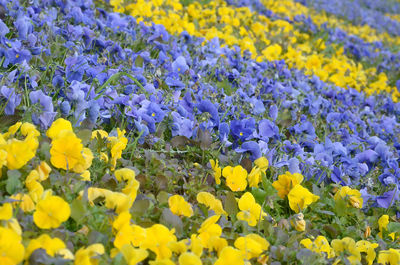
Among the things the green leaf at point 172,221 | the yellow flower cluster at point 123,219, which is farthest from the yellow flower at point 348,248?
the green leaf at point 172,221

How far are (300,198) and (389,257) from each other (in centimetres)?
50

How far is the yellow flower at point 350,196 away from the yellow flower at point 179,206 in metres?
0.97

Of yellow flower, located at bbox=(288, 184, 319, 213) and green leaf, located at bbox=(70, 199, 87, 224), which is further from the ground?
green leaf, located at bbox=(70, 199, 87, 224)

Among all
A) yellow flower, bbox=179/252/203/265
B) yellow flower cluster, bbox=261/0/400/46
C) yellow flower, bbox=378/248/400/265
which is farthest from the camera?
yellow flower cluster, bbox=261/0/400/46

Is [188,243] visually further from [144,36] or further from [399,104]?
[399,104]

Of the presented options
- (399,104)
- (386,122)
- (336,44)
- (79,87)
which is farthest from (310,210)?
(336,44)

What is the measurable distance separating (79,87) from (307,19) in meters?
5.30

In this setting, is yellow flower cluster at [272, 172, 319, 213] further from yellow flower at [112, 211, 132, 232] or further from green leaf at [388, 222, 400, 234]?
yellow flower at [112, 211, 132, 232]

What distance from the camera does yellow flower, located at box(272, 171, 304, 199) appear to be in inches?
100

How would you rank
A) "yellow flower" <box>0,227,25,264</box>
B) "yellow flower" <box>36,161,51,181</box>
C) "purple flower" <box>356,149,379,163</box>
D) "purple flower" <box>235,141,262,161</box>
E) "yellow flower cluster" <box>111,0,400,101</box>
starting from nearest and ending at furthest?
"yellow flower" <box>0,227,25,264</box> → "yellow flower" <box>36,161,51,181</box> → "purple flower" <box>235,141,262,161</box> → "purple flower" <box>356,149,379,163</box> → "yellow flower cluster" <box>111,0,400,101</box>

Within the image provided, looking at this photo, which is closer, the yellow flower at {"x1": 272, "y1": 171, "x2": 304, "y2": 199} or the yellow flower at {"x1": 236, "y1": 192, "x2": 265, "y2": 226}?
the yellow flower at {"x1": 236, "y1": 192, "x2": 265, "y2": 226}

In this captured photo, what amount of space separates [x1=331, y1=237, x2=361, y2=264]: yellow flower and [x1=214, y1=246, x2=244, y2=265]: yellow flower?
1.96 feet

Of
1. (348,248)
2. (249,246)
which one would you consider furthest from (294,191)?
(249,246)

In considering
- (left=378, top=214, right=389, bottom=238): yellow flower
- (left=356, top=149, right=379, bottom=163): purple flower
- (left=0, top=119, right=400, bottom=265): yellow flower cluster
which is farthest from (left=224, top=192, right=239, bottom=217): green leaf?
(left=356, top=149, right=379, bottom=163): purple flower
